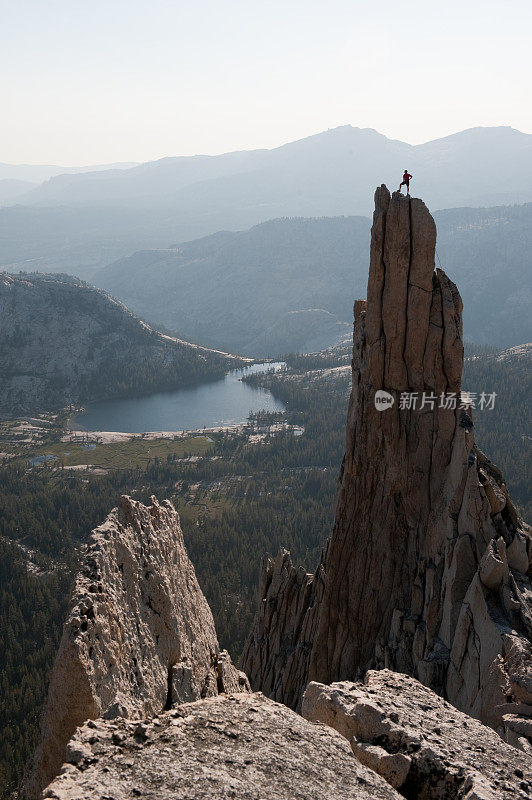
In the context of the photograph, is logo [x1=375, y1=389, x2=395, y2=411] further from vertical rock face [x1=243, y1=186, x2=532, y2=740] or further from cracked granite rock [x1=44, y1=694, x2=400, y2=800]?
cracked granite rock [x1=44, y1=694, x2=400, y2=800]

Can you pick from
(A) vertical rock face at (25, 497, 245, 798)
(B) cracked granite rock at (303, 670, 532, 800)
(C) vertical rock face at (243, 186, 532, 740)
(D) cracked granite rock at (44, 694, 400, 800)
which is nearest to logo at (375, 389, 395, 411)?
(C) vertical rock face at (243, 186, 532, 740)

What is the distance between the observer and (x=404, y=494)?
84.0ft

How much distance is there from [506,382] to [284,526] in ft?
280

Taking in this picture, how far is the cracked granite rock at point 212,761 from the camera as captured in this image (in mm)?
7652

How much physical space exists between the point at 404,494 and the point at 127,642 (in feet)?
52.2

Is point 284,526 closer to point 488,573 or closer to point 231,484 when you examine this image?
point 231,484

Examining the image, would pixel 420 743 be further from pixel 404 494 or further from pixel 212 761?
pixel 404 494

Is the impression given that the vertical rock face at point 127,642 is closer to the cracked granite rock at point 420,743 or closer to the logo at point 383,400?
the cracked granite rock at point 420,743

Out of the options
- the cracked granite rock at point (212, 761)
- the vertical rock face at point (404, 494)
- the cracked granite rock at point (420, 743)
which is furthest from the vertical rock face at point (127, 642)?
the vertical rock face at point (404, 494)

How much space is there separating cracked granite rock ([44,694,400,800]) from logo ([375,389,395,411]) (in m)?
17.3

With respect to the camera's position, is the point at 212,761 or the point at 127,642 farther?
the point at 127,642

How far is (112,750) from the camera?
8.36 m

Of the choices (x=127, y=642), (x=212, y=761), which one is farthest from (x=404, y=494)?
(x=212, y=761)

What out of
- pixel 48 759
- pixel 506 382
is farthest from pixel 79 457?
pixel 48 759
